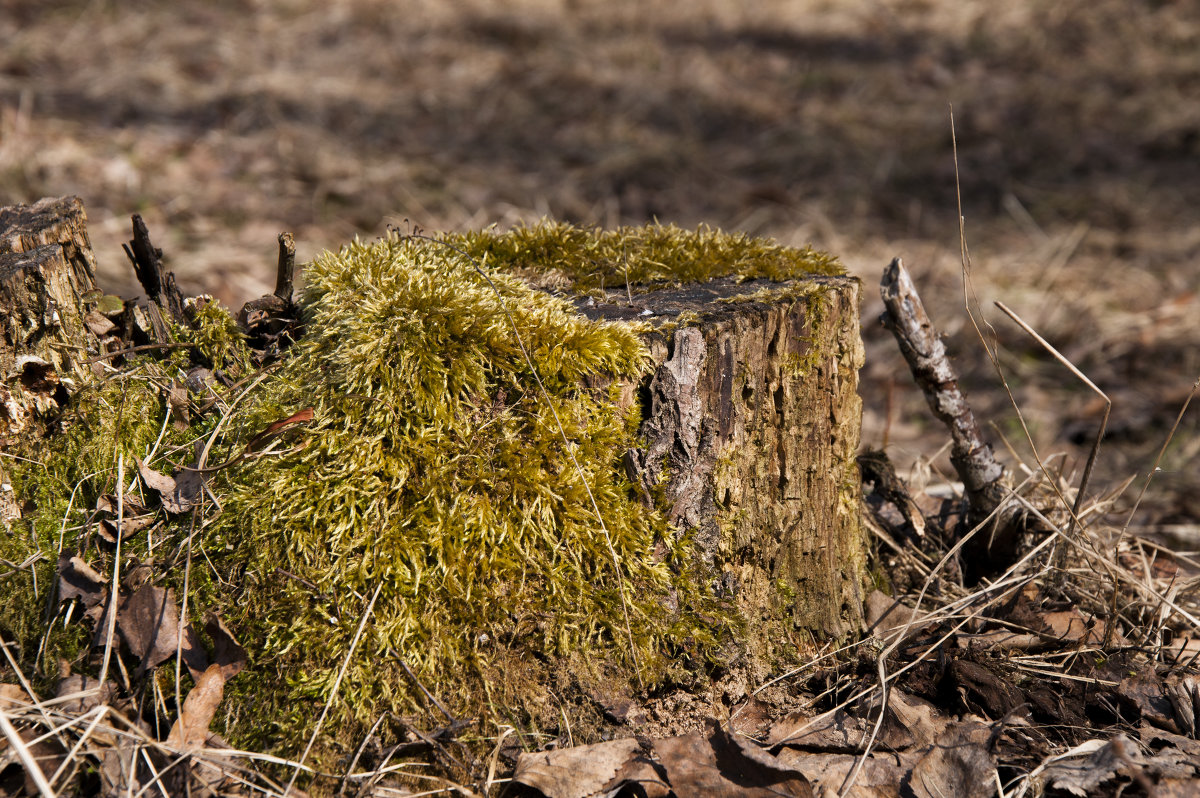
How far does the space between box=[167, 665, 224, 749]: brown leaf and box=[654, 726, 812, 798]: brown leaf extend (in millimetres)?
1047

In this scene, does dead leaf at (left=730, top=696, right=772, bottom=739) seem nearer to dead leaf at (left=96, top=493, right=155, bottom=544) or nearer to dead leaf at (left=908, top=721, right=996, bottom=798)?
dead leaf at (left=908, top=721, right=996, bottom=798)

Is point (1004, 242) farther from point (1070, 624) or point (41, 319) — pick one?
point (41, 319)

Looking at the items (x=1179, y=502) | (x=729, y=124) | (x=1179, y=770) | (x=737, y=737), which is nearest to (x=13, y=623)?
(x=737, y=737)

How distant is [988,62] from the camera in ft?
34.0

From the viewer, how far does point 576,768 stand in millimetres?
1782

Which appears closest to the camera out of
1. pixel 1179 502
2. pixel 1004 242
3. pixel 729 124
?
pixel 1179 502

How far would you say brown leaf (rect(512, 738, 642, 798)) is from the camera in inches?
68.1

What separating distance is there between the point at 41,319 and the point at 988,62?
454 inches

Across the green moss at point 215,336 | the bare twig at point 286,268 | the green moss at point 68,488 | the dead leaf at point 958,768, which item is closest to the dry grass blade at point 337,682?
the green moss at point 68,488

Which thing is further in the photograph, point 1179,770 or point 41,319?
point 41,319

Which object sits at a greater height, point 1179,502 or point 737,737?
point 737,737

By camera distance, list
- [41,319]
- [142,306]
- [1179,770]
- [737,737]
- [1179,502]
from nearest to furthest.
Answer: [1179,770]
[737,737]
[41,319]
[142,306]
[1179,502]

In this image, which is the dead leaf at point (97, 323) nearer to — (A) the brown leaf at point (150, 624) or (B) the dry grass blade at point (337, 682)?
(A) the brown leaf at point (150, 624)

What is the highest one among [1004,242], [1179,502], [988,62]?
[988,62]
